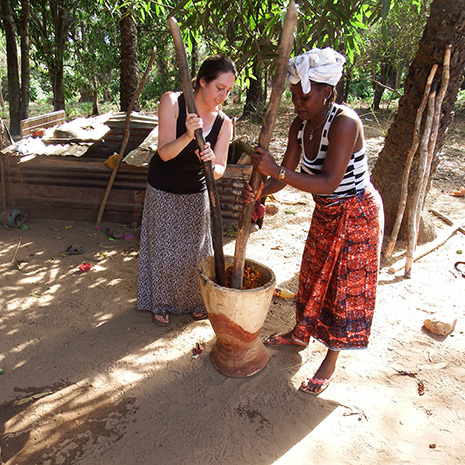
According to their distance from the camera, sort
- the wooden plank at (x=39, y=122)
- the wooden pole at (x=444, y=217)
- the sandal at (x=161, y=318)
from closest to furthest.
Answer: the sandal at (x=161, y=318) → the wooden pole at (x=444, y=217) → the wooden plank at (x=39, y=122)

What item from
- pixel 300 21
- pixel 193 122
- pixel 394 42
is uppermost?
pixel 394 42

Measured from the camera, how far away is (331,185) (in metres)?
1.91

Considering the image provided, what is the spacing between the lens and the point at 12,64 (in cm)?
862

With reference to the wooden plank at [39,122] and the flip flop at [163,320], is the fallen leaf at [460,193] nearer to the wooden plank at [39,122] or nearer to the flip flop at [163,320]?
the flip flop at [163,320]

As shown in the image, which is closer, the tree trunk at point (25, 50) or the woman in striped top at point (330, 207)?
the woman in striped top at point (330, 207)

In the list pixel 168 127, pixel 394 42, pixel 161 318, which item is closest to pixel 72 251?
pixel 161 318

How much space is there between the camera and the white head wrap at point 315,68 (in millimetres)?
1773

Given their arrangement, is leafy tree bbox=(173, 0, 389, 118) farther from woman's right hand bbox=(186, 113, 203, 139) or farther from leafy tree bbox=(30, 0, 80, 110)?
leafy tree bbox=(30, 0, 80, 110)

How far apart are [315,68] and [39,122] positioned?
5.19 metres

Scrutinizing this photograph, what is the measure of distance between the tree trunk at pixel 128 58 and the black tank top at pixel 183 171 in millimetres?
4620

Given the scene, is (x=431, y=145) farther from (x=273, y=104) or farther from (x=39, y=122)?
(x=39, y=122)

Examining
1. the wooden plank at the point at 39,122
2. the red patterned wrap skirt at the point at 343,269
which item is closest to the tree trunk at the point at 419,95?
the red patterned wrap skirt at the point at 343,269

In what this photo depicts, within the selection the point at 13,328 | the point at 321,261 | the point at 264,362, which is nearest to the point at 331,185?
the point at 321,261

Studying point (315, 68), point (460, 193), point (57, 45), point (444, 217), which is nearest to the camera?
point (315, 68)
